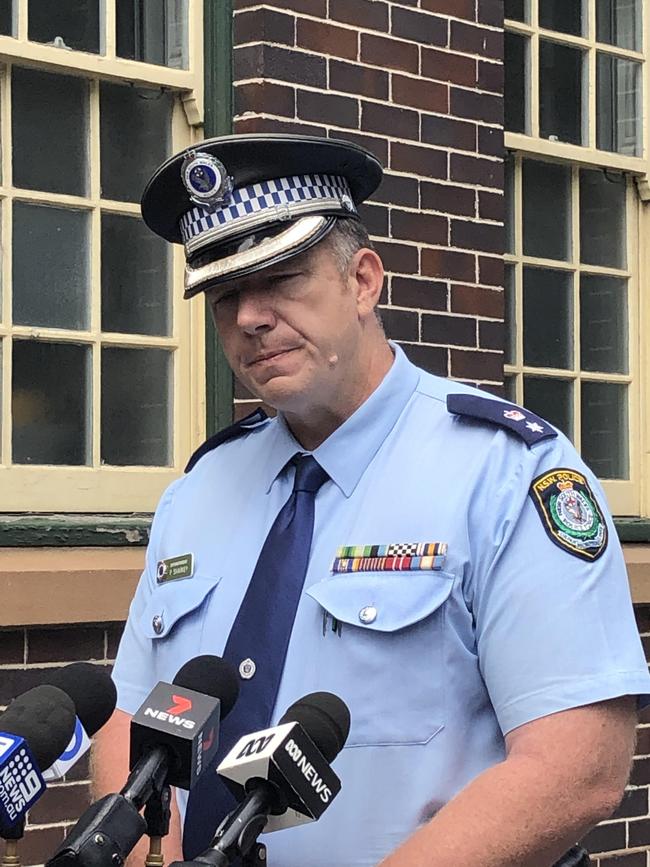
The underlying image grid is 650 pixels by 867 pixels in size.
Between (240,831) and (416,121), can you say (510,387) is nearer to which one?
(416,121)

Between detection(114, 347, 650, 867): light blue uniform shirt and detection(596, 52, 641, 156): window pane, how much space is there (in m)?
3.88

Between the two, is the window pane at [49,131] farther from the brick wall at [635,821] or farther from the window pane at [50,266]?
the brick wall at [635,821]

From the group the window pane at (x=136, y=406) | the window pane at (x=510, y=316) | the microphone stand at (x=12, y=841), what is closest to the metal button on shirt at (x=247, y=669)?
the microphone stand at (x=12, y=841)

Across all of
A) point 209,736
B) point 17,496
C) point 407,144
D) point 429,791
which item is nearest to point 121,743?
point 429,791

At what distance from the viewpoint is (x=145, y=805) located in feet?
6.19

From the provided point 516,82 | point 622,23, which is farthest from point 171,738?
point 622,23

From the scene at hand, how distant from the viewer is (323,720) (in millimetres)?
1967

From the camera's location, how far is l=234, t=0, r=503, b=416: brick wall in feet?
16.5

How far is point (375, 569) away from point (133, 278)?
2672 mm

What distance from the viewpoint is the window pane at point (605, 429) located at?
6.19 metres

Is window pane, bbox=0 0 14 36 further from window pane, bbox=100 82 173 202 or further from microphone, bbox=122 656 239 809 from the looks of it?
microphone, bbox=122 656 239 809

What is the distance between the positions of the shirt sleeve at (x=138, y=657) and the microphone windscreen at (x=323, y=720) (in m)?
0.77

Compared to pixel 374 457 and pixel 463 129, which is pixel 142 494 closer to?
pixel 463 129

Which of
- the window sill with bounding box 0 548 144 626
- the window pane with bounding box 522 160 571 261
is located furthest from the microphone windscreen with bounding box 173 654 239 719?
the window pane with bounding box 522 160 571 261
